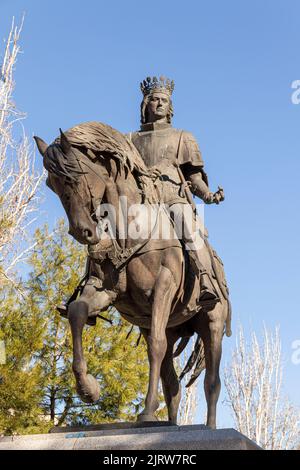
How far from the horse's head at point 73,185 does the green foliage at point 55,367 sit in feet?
37.1

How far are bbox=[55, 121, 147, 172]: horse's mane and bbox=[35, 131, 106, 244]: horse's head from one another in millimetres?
156

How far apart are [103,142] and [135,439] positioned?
9.11ft

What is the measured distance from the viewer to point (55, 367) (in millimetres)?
18547

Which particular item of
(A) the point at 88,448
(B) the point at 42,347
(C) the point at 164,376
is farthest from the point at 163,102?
(B) the point at 42,347

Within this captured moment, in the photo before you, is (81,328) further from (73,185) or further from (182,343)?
(182,343)

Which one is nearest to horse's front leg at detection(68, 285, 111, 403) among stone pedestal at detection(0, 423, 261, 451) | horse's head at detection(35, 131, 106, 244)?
stone pedestal at detection(0, 423, 261, 451)

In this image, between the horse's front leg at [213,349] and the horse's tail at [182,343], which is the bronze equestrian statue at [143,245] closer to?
the horse's front leg at [213,349]

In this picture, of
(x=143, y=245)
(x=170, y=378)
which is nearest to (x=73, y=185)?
(x=143, y=245)

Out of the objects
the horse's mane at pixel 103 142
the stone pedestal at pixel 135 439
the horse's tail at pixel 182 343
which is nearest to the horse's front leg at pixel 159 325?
the stone pedestal at pixel 135 439

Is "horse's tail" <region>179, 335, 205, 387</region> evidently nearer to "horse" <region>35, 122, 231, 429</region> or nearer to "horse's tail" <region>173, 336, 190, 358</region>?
"horse's tail" <region>173, 336, 190, 358</region>

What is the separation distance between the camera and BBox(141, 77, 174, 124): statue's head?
838 cm

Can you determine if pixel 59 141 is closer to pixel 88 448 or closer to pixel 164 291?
pixel 164 291

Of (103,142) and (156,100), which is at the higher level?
(156,100)

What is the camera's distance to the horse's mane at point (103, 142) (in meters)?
6.57
